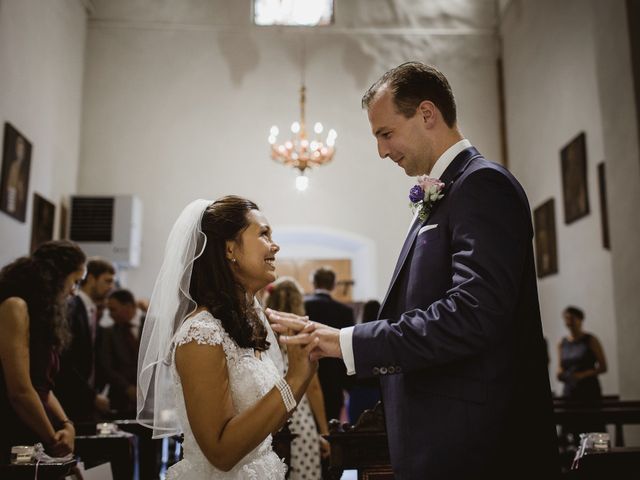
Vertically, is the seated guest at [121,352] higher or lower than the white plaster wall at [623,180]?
lower

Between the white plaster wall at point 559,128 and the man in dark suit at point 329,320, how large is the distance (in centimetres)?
320

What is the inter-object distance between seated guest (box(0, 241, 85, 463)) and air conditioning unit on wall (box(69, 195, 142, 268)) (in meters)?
5.50

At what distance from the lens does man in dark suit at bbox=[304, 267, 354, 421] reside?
5.13m

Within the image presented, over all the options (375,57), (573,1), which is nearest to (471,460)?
(573,1)

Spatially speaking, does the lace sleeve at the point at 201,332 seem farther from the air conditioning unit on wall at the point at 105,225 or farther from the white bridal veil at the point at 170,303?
the air conditioning unit on wall at the point at 105,225

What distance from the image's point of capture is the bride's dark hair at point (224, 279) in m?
2.31

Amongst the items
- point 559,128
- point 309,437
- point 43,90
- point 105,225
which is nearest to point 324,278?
point 309,437

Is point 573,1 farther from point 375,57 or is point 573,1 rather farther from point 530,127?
point 375,57

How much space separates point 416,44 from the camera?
33.3 ft

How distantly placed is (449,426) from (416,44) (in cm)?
924

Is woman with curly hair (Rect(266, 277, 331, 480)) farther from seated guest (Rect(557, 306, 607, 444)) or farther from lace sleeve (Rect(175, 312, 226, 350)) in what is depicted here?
seated guest (Rect(557, 306, 607, 444))

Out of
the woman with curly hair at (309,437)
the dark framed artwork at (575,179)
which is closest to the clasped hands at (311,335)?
the woman with curly hair at (309,437)

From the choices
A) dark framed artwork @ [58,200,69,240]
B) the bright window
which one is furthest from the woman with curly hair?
the bright window

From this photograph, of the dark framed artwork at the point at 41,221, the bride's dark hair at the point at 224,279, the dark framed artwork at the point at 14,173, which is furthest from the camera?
the dark framed artwork at the point at 41,221
